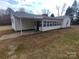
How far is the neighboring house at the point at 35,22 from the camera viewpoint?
700 inches

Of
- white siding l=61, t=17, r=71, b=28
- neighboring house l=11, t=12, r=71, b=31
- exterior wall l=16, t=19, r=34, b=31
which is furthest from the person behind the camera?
white siding l=61, t=17, r=71, b=28

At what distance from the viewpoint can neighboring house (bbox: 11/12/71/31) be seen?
17781mm

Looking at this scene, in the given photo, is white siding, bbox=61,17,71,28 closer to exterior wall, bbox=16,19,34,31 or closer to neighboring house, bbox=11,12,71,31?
neighboring house, bbox=11,12,71,31

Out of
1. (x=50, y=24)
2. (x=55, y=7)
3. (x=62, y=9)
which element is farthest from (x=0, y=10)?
(x=50, y=24)

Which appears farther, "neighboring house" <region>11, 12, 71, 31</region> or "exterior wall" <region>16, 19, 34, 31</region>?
"exterior wall" <region>16, 19, 34, 31</region>

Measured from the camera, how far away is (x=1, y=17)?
105ft

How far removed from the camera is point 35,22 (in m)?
20.5

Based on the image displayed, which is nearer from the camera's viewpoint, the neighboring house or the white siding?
the neighboring house

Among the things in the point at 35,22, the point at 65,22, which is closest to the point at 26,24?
the point at 35,22

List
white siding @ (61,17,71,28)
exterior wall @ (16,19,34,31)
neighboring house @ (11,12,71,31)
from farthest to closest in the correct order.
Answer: white siding @ (61,17,71,28) → exterior wall @ (16,19,34,31) → neighboring house @ (11,12,71,31)

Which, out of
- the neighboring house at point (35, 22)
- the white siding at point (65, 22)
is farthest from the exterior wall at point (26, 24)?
the white siding at point (65, 22)

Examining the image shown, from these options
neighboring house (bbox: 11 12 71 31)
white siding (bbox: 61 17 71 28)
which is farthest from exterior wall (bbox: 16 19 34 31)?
white siding (bbox: 61 17 71 28)

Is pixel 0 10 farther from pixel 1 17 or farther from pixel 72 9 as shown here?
pixel 72 9

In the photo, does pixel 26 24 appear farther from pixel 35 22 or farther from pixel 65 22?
pixel 65 22
